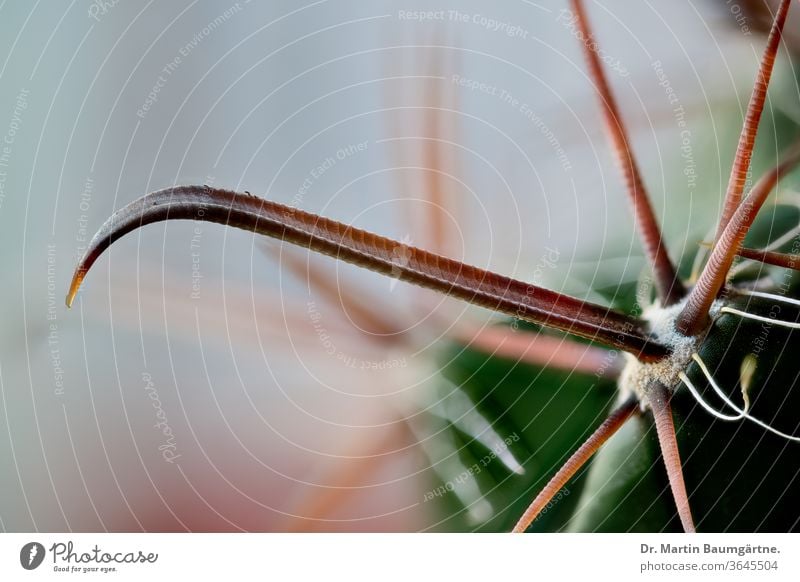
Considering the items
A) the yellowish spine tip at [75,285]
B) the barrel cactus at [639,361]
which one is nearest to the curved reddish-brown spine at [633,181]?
the barrel cactus at [639,361]

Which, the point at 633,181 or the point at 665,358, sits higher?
the point at 633,181

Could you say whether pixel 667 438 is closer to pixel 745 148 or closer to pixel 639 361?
pixel 639 361

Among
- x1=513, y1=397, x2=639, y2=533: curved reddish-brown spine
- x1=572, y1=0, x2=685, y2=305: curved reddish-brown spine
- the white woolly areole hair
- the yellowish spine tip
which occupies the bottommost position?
x1=513, y1=397, x2=639, y2=533: curved reddish-brown spine

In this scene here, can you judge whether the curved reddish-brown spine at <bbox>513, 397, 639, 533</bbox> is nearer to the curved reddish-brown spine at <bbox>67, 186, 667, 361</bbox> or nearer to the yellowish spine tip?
the curved reddish-brown spine at <bbox>67, 186, 667, 361</bbox>

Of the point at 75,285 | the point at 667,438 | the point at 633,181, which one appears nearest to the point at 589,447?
the point at 667,438

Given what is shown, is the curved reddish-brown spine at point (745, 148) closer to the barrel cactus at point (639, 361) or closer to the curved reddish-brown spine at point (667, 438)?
the barrel cactus at point (639, 361)

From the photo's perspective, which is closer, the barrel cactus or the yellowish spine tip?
the barrel cactus

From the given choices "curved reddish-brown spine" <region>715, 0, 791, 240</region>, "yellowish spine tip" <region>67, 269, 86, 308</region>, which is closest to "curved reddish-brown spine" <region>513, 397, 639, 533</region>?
"curved reddish-brown spine" <region>715, 0, 791, 240</region>

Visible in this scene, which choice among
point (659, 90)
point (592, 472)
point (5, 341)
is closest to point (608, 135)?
point (659, 90)

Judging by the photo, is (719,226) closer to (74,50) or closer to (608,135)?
(608,135)

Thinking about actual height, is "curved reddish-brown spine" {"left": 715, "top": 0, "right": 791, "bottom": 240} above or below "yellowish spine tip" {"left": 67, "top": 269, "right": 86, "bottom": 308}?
above
